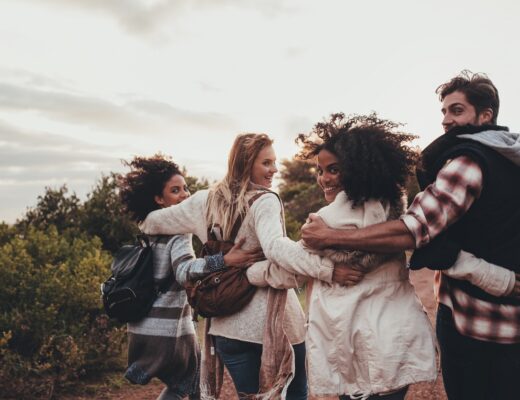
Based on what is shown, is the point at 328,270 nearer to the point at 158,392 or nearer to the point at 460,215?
the point at 460,215

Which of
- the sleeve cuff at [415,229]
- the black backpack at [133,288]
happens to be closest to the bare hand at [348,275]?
the sleeve cuff at [415,229]

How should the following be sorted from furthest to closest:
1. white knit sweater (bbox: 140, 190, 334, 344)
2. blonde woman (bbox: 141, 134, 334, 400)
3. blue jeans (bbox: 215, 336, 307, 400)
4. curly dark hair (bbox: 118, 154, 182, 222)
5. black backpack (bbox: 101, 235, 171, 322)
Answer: curly dark hair (bbox: 118, 154, 182, 222), black backpack (bbox: 101, 235, 171, 322), blue jeans (bbox: 215, 336, 307, 400), blonde woman (bbox: 141, 134, 334, 400), white knit sweater (bbox: 140, 190, 334, 344)

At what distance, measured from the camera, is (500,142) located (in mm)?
2414

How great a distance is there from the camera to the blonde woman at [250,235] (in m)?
2.82

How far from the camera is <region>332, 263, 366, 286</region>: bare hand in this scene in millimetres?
2406

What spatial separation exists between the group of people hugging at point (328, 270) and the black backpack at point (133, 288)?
0.21m

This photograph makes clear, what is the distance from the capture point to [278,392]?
2.78m

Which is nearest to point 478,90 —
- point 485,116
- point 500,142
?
point 485,116

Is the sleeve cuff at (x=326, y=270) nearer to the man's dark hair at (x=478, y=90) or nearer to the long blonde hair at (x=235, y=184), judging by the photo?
the long blonde hair at (x=235, y=184)

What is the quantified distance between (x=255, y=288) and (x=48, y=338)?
11.7 feet

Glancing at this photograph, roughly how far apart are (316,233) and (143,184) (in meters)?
1.59

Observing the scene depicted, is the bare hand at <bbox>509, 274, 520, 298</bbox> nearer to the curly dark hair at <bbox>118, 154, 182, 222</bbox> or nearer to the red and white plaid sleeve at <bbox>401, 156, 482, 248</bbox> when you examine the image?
the red and white plaid sleeve at <bbox>401, 156, 482, 248</bbox>

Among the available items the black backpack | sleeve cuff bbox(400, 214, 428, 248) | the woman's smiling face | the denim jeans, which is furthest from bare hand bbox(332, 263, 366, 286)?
the black backpack

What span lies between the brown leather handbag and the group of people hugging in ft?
0.12
